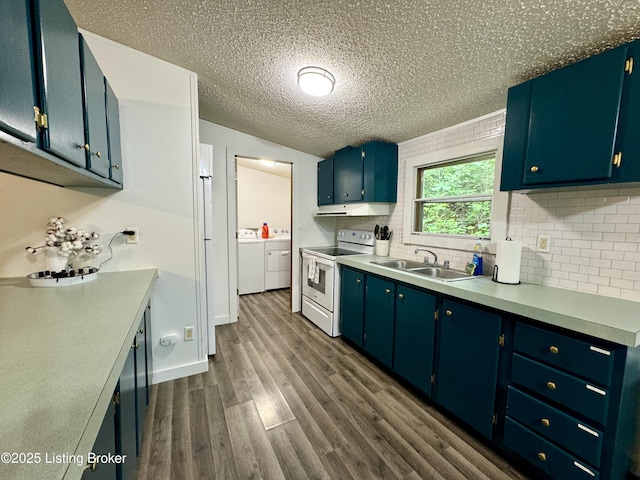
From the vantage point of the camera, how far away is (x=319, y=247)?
378 centimetres

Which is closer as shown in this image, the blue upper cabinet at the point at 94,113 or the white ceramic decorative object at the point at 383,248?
the blue upper cabinet at the point at 94,113

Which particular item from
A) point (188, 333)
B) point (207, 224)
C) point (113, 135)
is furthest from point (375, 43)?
point (188, 333)

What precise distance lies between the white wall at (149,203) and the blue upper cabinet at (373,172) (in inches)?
66.6

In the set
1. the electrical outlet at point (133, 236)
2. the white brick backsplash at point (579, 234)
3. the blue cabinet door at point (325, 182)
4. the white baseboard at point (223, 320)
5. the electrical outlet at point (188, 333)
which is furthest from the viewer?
the blue cabinet door at point (325, 182)

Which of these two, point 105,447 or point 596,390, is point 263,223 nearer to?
point 105,447

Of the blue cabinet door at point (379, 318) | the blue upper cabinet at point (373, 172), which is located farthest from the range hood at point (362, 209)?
the blue cabinet door at point (379, 318)

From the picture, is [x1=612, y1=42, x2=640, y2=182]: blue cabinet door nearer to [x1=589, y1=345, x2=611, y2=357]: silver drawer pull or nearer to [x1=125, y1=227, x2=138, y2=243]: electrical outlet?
[x1=589, y1=345, x2=611, y2=357]: silver drawer pull

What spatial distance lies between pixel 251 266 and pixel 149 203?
2551 mm

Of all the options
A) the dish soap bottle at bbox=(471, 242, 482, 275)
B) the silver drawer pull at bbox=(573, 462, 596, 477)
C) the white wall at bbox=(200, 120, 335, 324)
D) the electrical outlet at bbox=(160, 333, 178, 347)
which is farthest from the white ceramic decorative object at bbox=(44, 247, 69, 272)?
the silver drawer pull at bbox=(573, 462, 596, 477)

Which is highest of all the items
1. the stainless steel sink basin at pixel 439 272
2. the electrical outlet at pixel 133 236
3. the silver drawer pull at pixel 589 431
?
the electrical outlet at pixel 133 236

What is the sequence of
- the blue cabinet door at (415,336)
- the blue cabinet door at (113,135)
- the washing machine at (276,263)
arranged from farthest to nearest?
the washing machine at (276,263) < the blue cabinet door at (415,336) < the blue cabinet door at (113,135)

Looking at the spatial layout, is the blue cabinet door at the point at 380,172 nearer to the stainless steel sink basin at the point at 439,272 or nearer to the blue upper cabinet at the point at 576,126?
the stainless steel sink basin at the point at 439,272

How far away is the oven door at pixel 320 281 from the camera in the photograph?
2914mm

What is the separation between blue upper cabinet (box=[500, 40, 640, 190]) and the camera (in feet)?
3.87
